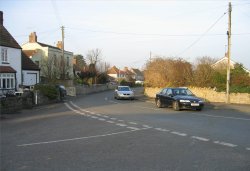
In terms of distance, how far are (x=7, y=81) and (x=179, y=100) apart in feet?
79.5

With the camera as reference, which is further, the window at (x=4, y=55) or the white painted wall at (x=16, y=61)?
the white painted wall at (x=16, y=61)

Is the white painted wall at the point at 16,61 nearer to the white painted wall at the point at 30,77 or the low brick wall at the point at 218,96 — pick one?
the white painted wall at the point at 30,77

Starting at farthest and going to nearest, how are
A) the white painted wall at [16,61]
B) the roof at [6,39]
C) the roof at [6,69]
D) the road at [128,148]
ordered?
the white painted wall at [16,61]
the roof at [6,39]
the roof at [6,69]
the road at [128,148]

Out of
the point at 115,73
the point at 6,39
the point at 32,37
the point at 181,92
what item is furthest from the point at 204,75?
the point at 115,73

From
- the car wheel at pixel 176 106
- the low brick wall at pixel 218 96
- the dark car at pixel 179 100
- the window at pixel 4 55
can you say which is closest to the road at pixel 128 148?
the dark car at pixel 179 100

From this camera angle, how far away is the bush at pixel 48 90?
1285 inches

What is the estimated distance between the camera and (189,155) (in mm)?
8719

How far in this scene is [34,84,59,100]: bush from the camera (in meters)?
32.7

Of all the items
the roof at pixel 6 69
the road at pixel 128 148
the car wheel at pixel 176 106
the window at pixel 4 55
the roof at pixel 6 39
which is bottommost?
the road at pixel 128 148

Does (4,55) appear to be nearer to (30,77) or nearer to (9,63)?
(9,63)

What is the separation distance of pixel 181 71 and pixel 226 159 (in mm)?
33888

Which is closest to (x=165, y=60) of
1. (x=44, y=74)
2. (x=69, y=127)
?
(x=44, y=74)

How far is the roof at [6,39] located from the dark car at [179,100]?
72.6ft

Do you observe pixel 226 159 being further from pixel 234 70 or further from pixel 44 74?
pixel 44 74
